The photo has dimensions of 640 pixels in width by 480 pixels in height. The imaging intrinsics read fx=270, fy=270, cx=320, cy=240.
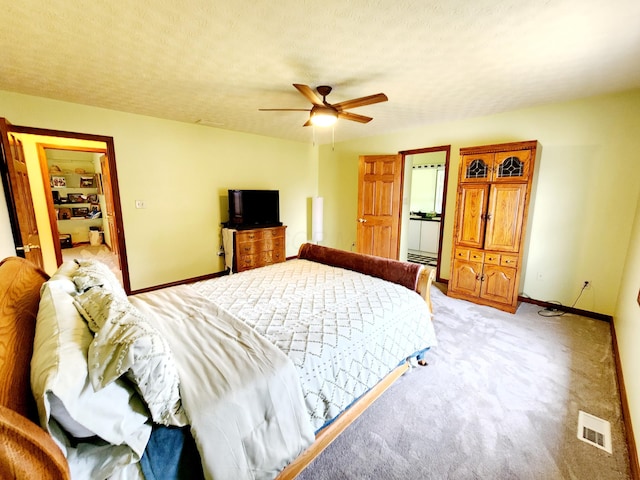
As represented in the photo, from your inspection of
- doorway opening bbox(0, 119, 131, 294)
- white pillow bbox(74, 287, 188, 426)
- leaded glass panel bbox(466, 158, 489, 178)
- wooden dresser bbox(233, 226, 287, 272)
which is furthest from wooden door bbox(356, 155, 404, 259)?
white pillow bbox(74, 287, 188, 426)

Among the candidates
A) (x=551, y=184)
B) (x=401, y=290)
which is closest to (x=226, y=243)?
(x=401, y=290)

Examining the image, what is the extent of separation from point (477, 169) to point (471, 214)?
1.85 feet

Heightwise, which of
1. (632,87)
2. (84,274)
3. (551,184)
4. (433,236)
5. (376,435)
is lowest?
(376,435)

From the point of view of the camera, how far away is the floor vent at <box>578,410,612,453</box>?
161 cm

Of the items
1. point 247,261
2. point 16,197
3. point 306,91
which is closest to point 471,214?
point 306,91

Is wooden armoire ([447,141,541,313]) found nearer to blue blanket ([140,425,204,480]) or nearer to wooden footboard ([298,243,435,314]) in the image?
wooden footboard ([298,243,435,314])

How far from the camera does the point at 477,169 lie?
3.38 meters

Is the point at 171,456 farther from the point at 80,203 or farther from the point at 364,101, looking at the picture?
the point at 80,203

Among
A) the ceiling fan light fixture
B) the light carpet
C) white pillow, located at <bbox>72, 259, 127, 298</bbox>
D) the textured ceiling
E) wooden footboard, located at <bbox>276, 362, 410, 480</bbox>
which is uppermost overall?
the textured ceiling

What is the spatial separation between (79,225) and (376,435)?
848 centimetres

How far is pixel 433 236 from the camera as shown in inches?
232

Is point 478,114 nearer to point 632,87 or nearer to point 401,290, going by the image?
point 632,87

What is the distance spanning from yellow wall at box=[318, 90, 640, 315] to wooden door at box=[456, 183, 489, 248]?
0.66 metres

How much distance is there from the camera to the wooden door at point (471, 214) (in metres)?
3.38
